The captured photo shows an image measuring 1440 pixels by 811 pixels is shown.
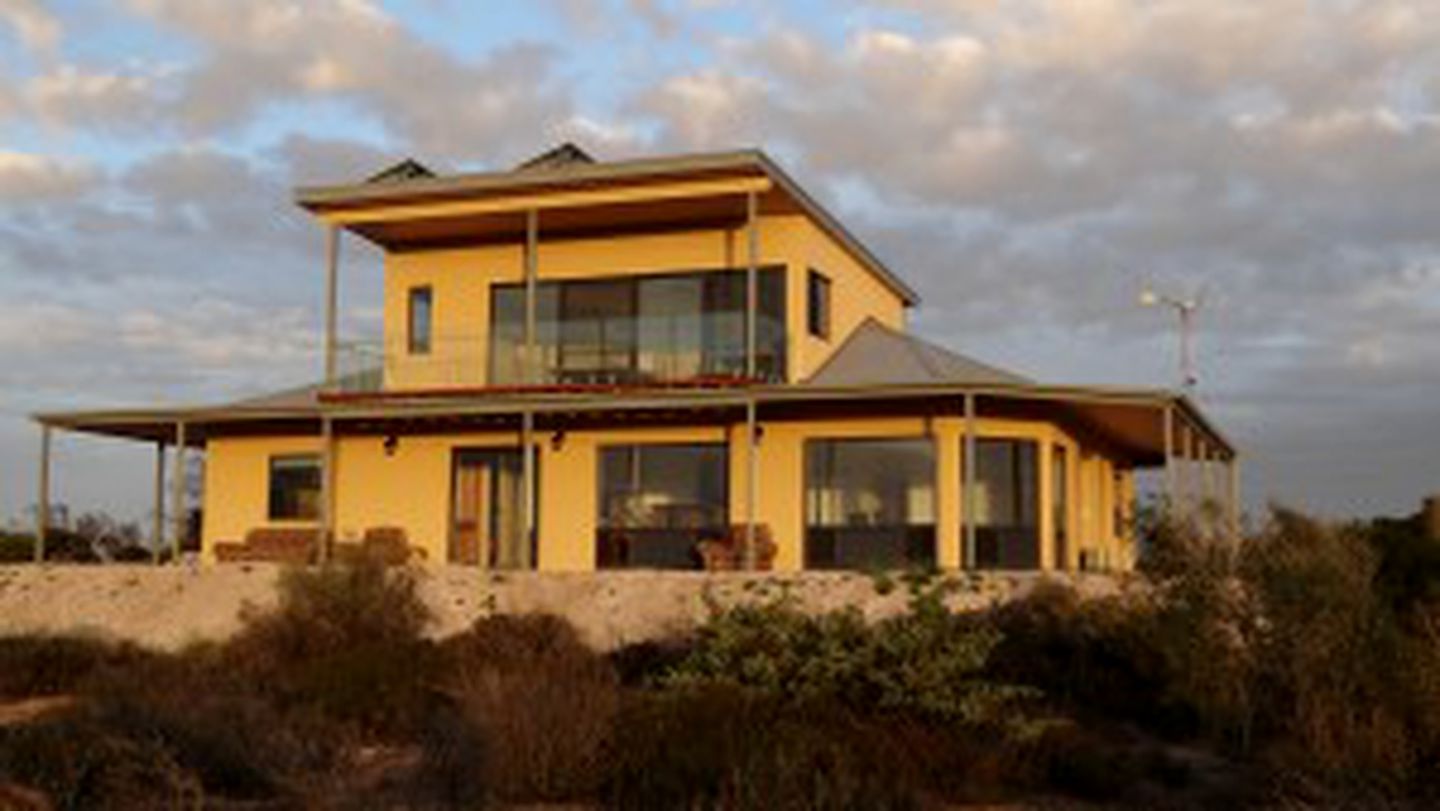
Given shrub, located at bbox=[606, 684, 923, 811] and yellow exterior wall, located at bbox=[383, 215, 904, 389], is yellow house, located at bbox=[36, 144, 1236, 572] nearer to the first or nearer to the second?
yellow exterior wall, located at bbox=[383, 215, 904, 389]

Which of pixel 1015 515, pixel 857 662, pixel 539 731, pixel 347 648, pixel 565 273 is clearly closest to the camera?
pixel 539 731

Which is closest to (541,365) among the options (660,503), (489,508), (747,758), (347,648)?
(489,508)

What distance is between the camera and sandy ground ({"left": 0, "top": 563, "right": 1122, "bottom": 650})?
20.1 m

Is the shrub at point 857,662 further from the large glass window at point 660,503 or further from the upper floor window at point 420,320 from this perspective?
the upper floor window at point 420,320

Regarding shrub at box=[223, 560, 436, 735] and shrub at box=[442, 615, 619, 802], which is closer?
shrub at box=[442, 615, 619, 802]

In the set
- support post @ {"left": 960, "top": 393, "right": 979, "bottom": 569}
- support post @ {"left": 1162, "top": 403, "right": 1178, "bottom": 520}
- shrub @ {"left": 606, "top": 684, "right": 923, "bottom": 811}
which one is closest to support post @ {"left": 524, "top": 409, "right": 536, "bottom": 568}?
support post @ {"left": 960, "top": 393, "right": 979, "bottom": 569}

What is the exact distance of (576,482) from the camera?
25391 millimetres

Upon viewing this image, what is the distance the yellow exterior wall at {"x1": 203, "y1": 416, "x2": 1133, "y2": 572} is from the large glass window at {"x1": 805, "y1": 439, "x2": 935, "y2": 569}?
150 millimetres

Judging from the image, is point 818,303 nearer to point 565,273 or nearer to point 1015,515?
point 565,273

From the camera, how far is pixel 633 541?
81.7 ft

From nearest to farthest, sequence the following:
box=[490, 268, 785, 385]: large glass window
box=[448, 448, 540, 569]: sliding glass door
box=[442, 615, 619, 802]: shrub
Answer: box=[442, 615, 619, 802]: shrub → box=[490, 268, 785, 385]: large glass window → box=[448, 448, 540, 569]: sliding glass door

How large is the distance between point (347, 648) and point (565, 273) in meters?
9.86

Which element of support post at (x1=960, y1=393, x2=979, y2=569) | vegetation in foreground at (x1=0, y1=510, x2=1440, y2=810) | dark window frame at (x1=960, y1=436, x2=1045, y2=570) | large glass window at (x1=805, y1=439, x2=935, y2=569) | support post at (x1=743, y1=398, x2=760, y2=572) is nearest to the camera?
vegetation in foreground at (x1=0, y1=510, x2=1440, y2=810)

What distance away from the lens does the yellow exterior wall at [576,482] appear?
2392cm
